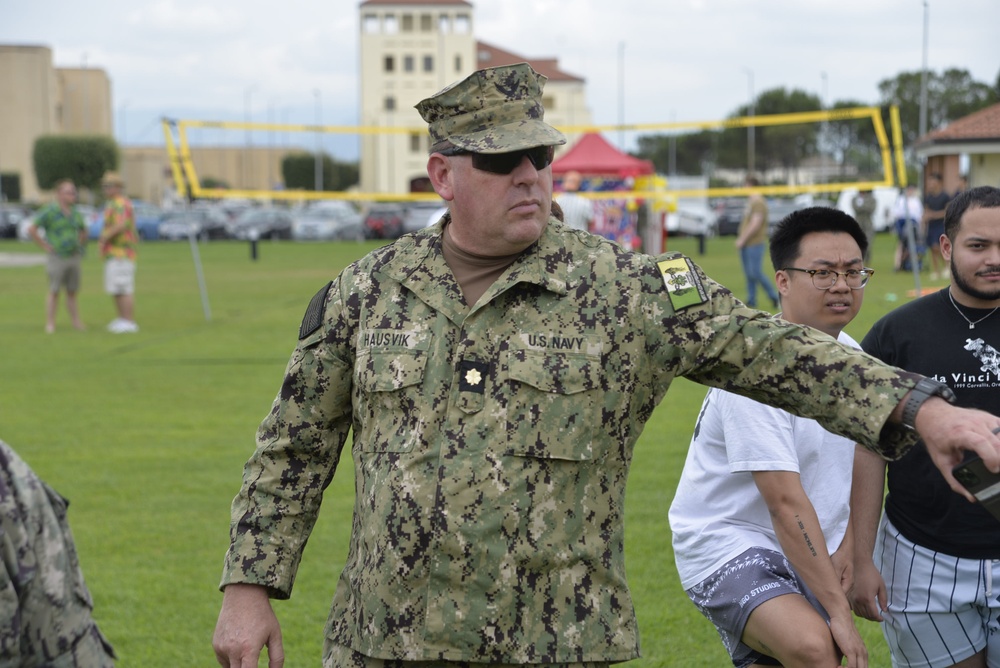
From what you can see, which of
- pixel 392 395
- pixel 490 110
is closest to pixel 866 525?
pixel 392 395

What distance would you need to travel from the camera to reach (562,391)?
9.37 ft

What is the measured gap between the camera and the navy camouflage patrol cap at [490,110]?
3.00m

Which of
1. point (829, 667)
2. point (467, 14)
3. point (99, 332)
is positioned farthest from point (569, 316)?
point (467, 14)

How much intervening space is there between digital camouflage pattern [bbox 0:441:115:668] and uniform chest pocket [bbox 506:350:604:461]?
975 mm

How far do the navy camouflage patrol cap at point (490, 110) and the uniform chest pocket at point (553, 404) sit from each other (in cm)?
54

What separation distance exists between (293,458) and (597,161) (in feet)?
99.6

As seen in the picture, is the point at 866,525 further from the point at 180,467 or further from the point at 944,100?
the point at 944,100

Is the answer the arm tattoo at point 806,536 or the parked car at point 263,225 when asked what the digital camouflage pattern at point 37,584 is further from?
the parked car at point 263,225

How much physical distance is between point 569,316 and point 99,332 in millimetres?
16048

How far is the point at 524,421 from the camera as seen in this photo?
9.30 ft

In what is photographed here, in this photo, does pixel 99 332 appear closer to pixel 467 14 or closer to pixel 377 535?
pixel 377 535

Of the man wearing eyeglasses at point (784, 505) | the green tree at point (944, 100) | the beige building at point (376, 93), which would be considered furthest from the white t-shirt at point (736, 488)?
the beige building at point (376, 93)

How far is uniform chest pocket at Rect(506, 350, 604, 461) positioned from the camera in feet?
9.27

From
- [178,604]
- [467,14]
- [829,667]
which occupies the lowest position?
[178,604]
